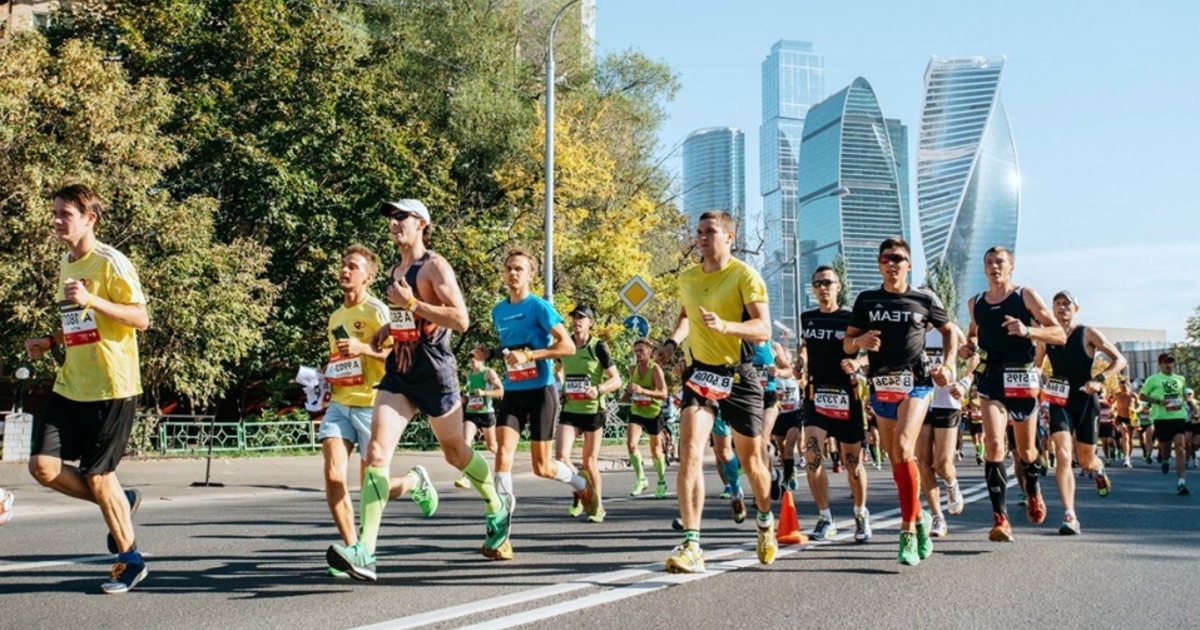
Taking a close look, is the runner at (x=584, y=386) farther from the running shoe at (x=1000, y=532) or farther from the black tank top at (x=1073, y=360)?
the black tank top at (x=1073, y=360)

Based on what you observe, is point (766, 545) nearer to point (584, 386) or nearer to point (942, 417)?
point (942, 417)

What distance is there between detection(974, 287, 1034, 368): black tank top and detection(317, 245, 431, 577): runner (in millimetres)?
4929

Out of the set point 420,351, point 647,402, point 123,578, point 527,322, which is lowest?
point 123,578

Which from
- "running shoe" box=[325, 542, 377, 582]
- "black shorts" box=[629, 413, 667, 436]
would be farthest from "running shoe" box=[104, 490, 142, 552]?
"black shorts" box=[629, 413, 667, 436]

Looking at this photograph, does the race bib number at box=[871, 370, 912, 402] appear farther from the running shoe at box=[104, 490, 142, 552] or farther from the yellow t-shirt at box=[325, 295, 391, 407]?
the running shoe at box=[104, 490, 142, 552]

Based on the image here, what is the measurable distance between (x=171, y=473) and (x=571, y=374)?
418 inches

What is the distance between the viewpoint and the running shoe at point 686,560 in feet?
21.9

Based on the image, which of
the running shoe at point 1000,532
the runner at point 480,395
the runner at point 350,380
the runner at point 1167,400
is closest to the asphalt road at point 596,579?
the running shoe at point 1000,532

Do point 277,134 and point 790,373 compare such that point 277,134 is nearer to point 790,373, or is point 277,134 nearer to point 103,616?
point 790,373

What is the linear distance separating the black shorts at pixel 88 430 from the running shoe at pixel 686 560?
3052mm

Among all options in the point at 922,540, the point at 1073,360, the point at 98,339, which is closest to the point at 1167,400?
the point at 1073,360

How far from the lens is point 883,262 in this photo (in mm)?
8086

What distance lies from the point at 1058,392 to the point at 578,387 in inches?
175

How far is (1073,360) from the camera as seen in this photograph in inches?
445
